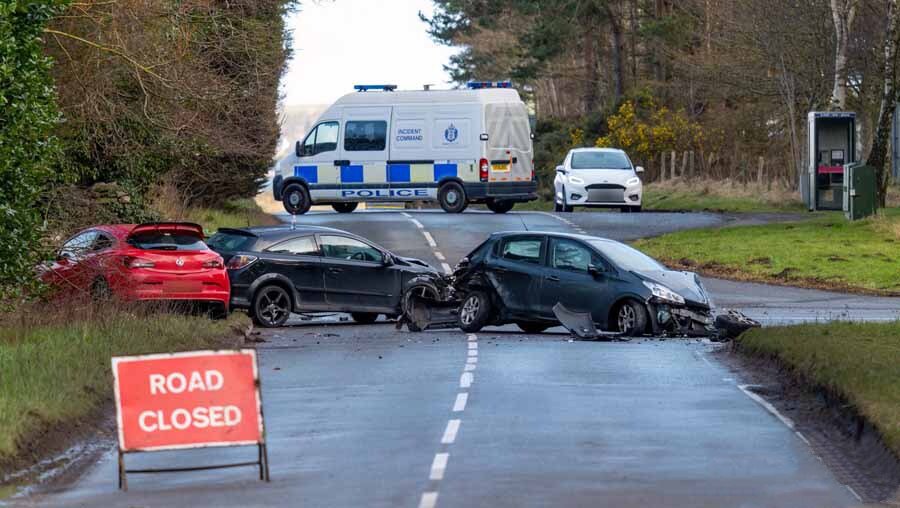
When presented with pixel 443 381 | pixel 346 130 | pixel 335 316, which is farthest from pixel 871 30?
pixel 443 381

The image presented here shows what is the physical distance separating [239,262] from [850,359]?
11373 millimetres

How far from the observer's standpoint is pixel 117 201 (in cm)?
3266

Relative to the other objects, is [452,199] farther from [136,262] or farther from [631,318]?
[136,262]

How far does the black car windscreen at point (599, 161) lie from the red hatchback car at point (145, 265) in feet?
76.6

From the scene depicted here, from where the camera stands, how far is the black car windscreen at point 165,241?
23.9 metres

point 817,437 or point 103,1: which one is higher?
point 103,1

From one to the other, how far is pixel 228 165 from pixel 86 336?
26.3 meters

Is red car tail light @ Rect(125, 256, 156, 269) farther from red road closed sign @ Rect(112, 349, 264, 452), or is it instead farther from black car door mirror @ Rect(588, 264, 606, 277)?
red road closed sign @ Rect(112, 349, 264, 452)

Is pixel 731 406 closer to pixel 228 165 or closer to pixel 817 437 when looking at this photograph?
pixel 817 437

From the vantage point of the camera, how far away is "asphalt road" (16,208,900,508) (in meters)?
11.3

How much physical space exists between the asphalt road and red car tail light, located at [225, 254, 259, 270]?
9.05ft

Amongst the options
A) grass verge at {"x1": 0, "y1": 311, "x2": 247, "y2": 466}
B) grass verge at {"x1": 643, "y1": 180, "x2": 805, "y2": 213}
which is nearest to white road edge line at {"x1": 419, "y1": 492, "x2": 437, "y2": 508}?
grass verge at {"x1": 0, "y1": 311, "x2": 247, "y2": 466}

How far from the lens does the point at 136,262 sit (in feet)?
77.3

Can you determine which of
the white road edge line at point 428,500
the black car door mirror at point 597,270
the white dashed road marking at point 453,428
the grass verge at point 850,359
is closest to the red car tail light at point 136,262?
the white dashed road marking at point 453,428
